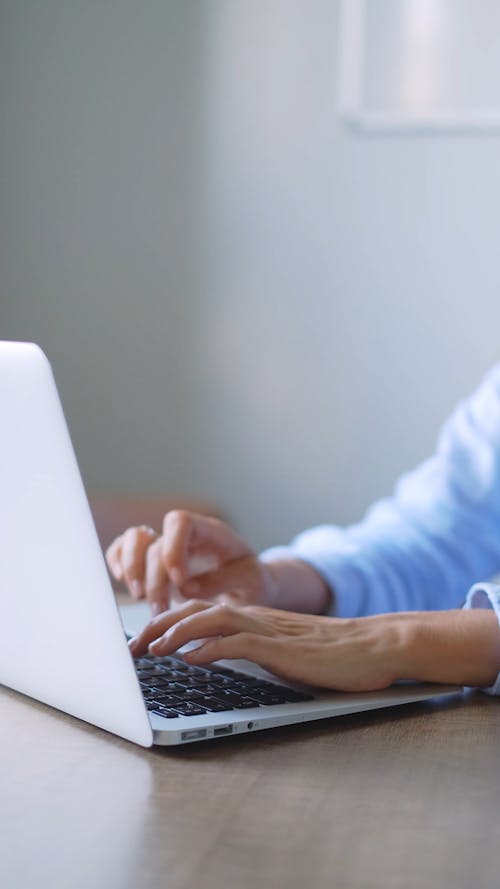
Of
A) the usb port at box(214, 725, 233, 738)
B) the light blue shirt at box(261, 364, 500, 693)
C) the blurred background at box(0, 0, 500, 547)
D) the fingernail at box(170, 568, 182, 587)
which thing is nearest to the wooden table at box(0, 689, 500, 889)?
the usb port at box(214, 725, 233, 738)

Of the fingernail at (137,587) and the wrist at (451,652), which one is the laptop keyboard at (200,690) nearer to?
the wrist at (451,652)

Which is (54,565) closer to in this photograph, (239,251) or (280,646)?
(280,646)

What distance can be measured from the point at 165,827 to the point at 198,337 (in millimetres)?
2311

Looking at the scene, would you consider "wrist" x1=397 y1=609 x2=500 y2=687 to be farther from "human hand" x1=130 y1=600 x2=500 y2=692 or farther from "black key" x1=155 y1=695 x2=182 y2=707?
"black key" x1=155 y1=695 x2=182 y2=707

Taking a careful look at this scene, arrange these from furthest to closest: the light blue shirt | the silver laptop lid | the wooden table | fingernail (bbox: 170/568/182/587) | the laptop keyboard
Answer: the light blue shirt
fingernail (bbox: 170/568/182/587)
the laptop keyboard
the silver laptop lid
the wooden table

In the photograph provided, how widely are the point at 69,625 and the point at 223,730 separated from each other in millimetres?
117

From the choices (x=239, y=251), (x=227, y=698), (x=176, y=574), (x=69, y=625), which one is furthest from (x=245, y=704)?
(x=239, y=251)

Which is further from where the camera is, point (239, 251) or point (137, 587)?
point (239, 251)

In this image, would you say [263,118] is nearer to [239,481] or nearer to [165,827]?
[239,481]

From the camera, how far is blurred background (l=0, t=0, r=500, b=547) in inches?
105

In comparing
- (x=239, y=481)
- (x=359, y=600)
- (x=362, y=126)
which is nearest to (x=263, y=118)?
(x=362, y=126)

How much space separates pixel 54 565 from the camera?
2.39 feet

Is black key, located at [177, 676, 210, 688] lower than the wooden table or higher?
lower

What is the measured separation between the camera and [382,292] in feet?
8.92
